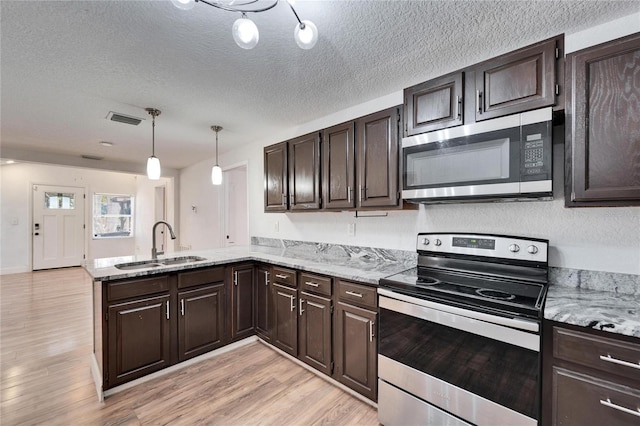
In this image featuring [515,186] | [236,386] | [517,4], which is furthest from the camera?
[236,386]

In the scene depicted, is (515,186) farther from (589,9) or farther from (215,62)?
(215,62)

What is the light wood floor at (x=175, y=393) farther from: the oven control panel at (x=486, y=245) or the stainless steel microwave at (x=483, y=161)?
the stainless steel microwave at (x=483, y=161)

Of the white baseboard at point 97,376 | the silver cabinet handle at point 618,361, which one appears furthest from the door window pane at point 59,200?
the silver cabinet handle at point 618,361

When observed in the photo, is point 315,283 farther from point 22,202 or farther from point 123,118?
point 22,202

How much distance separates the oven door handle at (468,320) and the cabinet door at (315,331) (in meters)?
0.63

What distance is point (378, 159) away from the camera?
2.22 metres

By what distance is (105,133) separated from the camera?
140 inches

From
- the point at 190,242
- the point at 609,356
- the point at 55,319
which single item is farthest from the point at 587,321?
the point at 190,242

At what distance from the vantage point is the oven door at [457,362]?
1297mm

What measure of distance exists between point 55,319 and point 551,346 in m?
4.95

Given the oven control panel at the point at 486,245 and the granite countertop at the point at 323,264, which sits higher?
the oven control panel at the point at 486,245

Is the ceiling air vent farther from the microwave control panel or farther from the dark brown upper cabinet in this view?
the dark brown upper cabinet

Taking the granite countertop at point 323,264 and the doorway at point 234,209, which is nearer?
the granite countertop at point 323,264

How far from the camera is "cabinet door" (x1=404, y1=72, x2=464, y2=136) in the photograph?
178 cm
